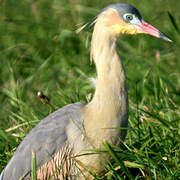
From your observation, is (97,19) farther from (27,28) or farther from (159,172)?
(27,28)

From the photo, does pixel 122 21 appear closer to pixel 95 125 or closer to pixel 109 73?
pixel 109 73

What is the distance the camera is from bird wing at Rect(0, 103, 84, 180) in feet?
12.6

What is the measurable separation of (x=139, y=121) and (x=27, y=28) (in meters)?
3.91

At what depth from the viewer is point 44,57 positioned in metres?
7.34

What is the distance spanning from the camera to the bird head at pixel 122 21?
376cm

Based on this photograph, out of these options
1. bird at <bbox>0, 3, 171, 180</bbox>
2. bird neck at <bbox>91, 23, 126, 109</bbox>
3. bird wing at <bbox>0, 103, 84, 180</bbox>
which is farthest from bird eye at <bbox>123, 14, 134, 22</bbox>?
bird wing at <bbox>0, 103, 84, 180</bbox>

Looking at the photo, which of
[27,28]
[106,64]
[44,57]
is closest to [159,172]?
[106,64]

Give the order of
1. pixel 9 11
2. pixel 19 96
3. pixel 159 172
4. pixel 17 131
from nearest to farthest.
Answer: pixel 159 172 < pixel 17 131 < pixel 19 96 < pixel 9 11

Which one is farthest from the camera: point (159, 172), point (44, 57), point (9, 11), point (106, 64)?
point (9, 11)

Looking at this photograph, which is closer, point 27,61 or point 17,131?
point 17,131

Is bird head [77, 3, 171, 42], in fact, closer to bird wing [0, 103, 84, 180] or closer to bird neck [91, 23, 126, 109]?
bird neck [91, 23, 126, 109]

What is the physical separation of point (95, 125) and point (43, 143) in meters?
0.50

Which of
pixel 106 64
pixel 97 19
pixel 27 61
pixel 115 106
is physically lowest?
pixel 27 61

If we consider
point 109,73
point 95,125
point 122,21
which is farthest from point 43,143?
point 122,21
